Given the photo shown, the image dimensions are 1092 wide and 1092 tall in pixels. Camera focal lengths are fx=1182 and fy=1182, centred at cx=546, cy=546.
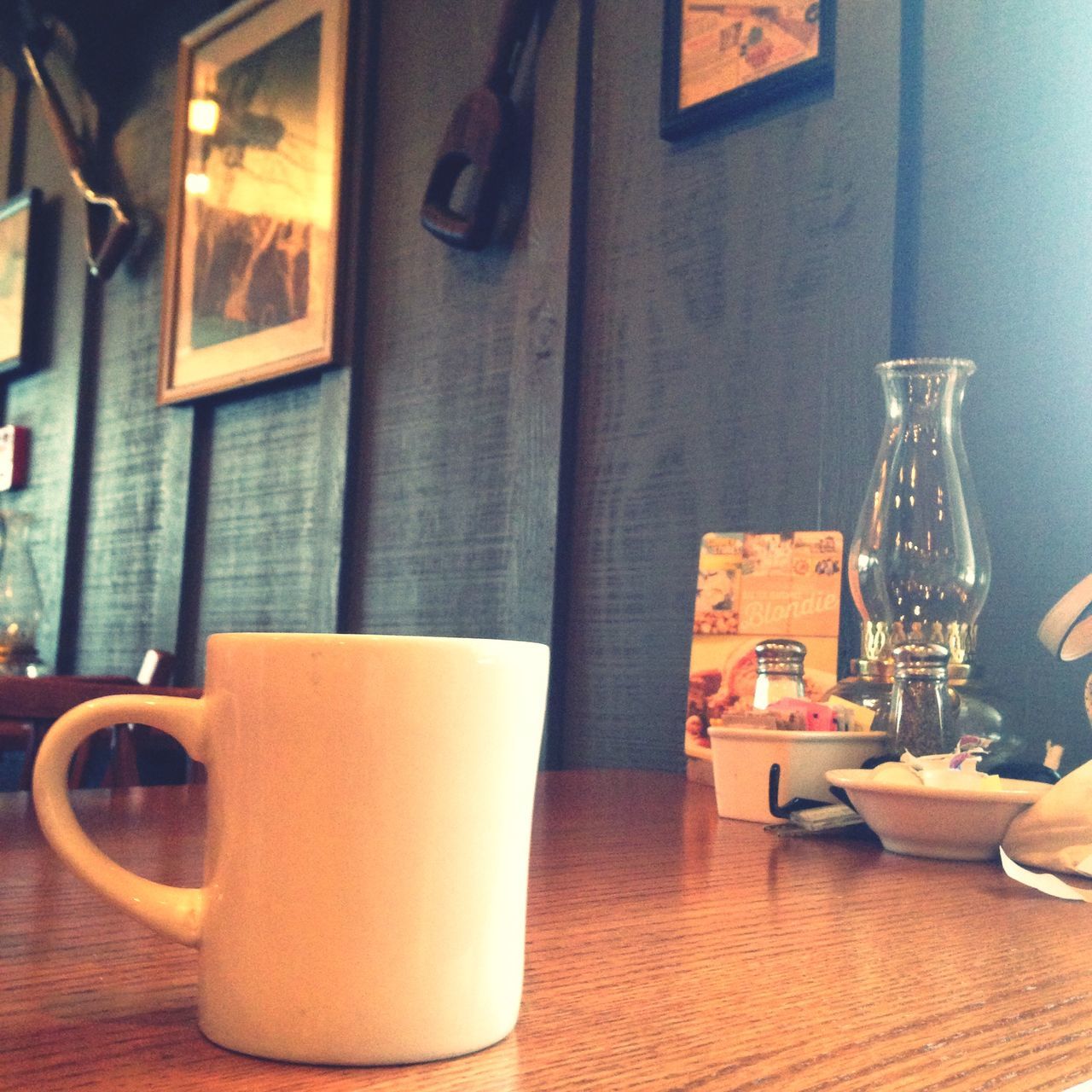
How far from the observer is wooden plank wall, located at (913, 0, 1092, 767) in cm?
130

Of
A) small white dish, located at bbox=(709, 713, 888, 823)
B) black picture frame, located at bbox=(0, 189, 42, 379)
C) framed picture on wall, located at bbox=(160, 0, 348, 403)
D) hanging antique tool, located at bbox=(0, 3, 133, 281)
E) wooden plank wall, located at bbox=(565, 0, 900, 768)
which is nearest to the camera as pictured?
small white dish, located at bbox=(709, 713, 888, 823)

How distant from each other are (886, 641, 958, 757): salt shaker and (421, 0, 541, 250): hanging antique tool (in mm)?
1273

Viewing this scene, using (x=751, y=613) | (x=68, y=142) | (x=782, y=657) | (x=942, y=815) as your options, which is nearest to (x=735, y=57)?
(x=751, y=613)

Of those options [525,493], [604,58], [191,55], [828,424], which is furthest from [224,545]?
[828,424]

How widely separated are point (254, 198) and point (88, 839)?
245 centimetres

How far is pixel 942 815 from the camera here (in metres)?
0.75

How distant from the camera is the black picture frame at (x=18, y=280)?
11.2 feet

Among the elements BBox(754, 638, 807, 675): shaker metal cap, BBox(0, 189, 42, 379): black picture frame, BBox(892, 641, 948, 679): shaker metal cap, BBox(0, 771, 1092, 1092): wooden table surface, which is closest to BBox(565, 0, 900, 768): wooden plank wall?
BBox(754, 638, 807, 675): shaker metal cap

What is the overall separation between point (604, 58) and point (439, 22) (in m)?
0.46

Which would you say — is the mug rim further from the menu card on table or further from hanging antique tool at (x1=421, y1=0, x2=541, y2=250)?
hanging antique tool at (x1=421, y1=0, x2=541, y2=250)

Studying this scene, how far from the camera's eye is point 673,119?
1746 millimetres

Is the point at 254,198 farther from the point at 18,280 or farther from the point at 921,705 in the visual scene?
the point at 921,705

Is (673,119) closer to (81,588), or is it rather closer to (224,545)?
(224,545)

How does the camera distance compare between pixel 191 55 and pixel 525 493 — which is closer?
pixel 525 493
